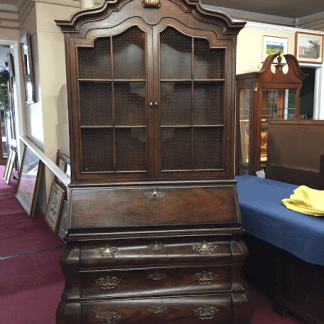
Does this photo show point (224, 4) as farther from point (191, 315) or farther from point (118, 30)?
point (191, 315)

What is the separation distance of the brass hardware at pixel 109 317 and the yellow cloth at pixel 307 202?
4.28 feet

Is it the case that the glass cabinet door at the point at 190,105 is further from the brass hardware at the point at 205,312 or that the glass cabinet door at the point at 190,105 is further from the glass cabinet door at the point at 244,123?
the glass cabinet door at the point at 244,123

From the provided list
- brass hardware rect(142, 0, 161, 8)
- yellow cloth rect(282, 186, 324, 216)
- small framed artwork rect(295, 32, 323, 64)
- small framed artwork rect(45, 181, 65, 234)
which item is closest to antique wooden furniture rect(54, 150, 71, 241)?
small framed artwork rect(45, 181, 65, 234)

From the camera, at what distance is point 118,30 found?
2.08 meters

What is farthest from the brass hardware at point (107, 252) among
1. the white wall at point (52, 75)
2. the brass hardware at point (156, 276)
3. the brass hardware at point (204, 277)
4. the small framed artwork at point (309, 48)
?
the small framed artwork at point (309, 48)

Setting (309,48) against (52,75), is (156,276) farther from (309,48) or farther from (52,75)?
(309,48)

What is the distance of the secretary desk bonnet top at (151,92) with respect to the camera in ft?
6.81

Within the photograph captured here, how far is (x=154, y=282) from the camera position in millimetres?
2100

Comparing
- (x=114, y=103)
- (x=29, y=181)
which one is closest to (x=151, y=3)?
(x=114, y=103)

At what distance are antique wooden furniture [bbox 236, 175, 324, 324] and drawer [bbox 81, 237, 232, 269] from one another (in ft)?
1.16

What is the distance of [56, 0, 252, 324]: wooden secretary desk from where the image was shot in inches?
81.0

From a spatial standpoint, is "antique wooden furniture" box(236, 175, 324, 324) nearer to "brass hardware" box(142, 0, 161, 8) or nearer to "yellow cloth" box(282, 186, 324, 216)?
"yellow cloth" box(282, 186, 324, 216)

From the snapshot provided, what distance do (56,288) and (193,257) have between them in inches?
51.6

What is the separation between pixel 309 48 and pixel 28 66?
4532 millimetres
